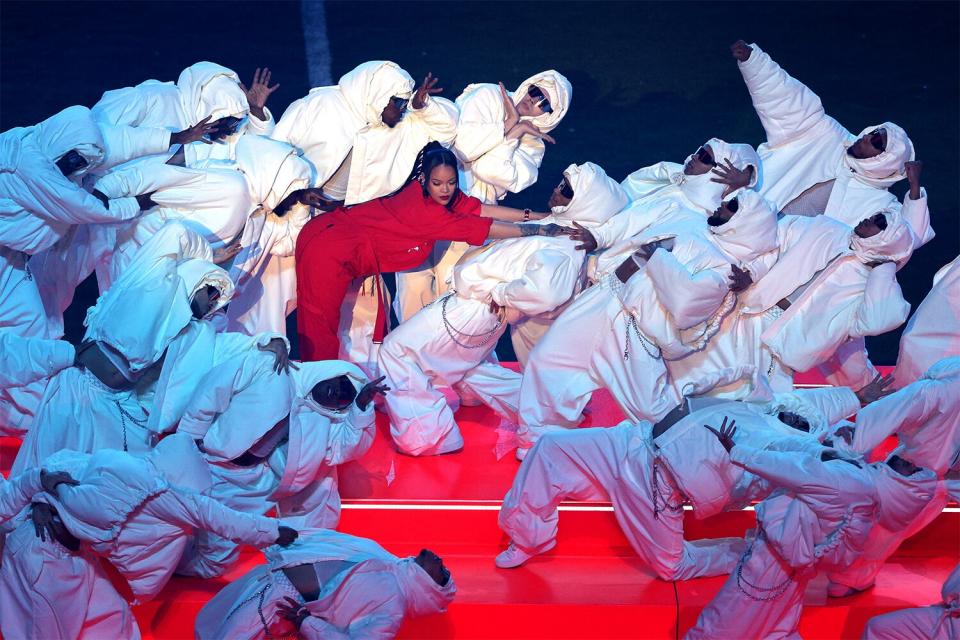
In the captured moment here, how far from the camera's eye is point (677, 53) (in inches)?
412

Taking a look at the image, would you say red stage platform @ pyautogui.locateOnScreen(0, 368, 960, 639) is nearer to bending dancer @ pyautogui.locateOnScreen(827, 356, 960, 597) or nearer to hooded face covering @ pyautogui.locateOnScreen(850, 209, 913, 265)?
bending dancer @ pyautogui.locateOnScreen(827, 356, 960, 597)

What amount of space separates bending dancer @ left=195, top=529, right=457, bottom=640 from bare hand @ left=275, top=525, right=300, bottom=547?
0.12ft

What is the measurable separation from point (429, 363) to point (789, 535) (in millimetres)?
1865

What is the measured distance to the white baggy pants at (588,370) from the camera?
5500 millimetres

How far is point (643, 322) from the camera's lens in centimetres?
543

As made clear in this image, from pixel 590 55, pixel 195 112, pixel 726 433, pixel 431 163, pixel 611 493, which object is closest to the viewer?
pixel 726 433

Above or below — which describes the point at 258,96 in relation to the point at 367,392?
above

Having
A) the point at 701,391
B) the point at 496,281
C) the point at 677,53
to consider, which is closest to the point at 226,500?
the point at 496,281

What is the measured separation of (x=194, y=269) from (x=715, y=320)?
89.4 inches

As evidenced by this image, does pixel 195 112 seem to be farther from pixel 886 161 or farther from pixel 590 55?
pixel 590 55

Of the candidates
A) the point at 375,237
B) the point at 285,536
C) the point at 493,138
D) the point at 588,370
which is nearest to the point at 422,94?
the point at 493,138

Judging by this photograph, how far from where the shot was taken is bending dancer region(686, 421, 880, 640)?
445 cm

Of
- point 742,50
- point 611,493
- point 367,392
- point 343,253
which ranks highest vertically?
point 742,50

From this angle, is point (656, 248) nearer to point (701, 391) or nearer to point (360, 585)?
point (701, 391)
